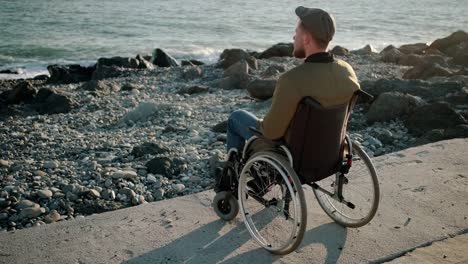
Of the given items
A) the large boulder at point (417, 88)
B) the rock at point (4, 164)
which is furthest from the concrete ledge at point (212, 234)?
→ the large boulder at point (417, 88)

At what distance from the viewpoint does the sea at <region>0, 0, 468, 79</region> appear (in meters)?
24.2

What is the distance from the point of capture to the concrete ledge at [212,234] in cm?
339

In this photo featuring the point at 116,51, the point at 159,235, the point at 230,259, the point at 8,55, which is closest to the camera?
the point at 230,259

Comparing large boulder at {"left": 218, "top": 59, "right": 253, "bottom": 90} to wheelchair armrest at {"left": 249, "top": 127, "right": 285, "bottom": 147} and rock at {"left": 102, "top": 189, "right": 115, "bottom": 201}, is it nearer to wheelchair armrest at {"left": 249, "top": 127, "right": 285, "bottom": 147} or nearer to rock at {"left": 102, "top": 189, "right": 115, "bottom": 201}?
rock at {"left": 102, "top": 189, "right": 115, "bottom": 201}

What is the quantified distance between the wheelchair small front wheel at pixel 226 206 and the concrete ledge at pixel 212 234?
7 centimetres

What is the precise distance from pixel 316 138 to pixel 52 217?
286 cm

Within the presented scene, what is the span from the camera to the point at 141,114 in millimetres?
9320

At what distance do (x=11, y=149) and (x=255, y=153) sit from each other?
526cm

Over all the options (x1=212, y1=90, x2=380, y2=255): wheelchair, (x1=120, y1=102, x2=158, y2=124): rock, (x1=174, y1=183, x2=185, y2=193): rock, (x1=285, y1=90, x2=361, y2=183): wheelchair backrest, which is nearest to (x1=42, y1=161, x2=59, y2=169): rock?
(x1=174, y1=183, x2=185, y2=193): rock

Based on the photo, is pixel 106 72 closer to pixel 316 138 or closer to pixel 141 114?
pixel 141 114

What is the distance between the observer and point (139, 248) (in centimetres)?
350

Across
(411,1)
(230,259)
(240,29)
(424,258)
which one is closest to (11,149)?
(230,259)

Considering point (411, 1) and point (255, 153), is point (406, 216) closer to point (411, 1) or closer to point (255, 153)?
point (255, 153)

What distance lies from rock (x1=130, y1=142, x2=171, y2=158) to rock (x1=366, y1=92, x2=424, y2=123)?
3.38 meters
